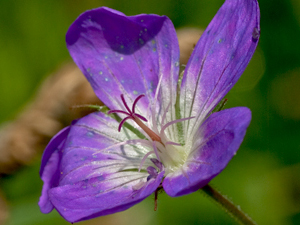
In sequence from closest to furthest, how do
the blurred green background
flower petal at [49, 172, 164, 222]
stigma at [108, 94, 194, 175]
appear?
flower petal at [49, 172, 164, 222] → stigma at [108, 94, 194, 175] → the blurred green background

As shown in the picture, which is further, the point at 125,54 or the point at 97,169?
the point at 125,54

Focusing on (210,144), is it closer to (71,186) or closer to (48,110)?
(71,186)

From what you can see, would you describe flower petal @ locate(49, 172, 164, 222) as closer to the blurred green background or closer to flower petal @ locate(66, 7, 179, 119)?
flower petal @ locate(66, 7, 179, 119)

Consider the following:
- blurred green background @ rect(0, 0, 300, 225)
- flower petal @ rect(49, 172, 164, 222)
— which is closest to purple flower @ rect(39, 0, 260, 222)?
flower petal @ rect(49, 172, 164, 222)

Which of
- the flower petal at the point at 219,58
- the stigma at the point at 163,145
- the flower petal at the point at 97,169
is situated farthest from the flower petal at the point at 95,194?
the flower petal at the point at 219,58

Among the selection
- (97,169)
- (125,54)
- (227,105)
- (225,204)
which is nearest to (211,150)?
(225,204)

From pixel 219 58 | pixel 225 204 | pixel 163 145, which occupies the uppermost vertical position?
pixel 219 58

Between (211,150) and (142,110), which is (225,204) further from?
(142,110)
